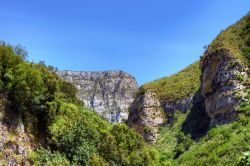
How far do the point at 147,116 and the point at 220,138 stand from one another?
38.5 metres

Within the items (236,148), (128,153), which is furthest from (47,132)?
(236,148)

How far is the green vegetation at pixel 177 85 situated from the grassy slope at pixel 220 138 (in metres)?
1.70

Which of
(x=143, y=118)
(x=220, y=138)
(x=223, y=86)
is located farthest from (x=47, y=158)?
(x=143, y=118)

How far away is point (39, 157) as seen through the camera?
32688mm

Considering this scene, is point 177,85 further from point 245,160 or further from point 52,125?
point 245,160

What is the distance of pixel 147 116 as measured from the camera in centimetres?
9781

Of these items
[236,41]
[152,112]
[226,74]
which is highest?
[236,41]

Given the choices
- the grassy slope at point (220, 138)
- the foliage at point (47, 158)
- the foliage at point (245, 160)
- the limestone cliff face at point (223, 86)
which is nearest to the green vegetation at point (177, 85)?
the grassy slope at point (220, 138)

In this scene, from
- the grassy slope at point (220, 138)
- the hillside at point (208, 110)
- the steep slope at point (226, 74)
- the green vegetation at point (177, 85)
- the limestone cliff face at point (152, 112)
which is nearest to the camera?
the grassy slope at point (220, 138)

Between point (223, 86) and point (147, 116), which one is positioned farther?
point (147, 116)

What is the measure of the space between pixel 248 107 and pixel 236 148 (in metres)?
11.0

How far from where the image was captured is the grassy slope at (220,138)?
180ft

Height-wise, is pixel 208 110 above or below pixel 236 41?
below

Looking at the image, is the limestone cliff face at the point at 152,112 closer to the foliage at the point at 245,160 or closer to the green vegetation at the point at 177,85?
the green vegetation at the point at 177,85
